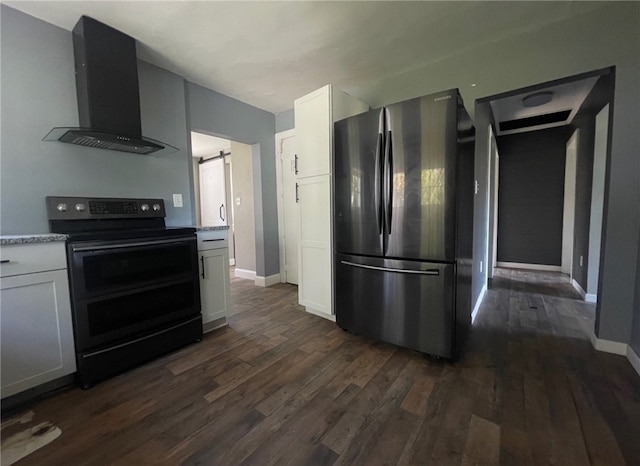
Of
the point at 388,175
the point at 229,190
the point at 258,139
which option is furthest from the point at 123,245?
the point at 229,190

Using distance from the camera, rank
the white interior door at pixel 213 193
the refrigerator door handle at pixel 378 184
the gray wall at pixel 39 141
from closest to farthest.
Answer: the gray wall at pixel 39 141, the refrigerator door handle at pixel 378 184, the white interior door at pixel 213 193

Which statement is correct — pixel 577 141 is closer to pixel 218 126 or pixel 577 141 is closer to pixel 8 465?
pixel 218 126

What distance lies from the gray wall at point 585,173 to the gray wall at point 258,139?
394 centimetres

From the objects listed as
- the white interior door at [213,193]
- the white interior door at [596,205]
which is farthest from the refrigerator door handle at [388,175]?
the white interior door at [213,193]

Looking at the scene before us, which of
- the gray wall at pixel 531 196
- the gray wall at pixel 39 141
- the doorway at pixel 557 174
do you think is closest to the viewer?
the gray wall at pixel 39 141

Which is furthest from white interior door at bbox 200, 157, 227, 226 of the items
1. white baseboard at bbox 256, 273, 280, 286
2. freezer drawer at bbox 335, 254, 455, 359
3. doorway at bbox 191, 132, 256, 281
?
freezer drawer at bbox 335, 254, 455, 359

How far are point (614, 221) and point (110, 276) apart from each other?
3.54 meters

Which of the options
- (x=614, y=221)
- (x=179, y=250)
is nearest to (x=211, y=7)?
(x=179, y=250)

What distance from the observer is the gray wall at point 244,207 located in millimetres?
4043

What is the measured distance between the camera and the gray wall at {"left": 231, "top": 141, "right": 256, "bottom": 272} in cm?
404

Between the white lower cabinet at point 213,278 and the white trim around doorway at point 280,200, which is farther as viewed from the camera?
the white trim around doorway at point 280,200

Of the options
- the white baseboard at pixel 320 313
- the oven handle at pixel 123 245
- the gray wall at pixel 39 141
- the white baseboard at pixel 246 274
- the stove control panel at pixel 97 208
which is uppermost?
the gray wall at pixel 39 141

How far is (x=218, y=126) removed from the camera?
3.16 meters

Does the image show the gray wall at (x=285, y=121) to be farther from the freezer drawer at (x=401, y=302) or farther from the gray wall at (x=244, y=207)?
the freezer drawer at (x=401, y=302)
